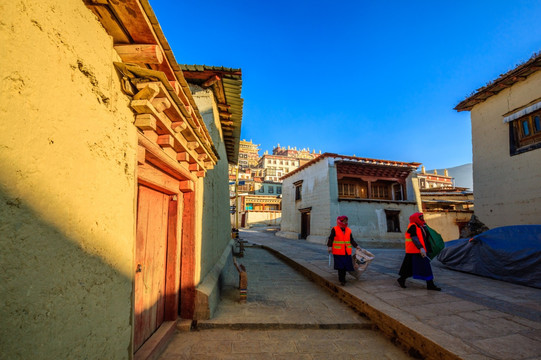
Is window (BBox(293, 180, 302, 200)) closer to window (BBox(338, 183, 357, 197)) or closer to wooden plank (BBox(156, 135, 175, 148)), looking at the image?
window (BBox(338, 183, 357, 197))

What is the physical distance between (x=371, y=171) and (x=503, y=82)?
375 inches

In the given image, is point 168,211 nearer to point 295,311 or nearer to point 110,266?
point 110,266

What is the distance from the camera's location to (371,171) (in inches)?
701

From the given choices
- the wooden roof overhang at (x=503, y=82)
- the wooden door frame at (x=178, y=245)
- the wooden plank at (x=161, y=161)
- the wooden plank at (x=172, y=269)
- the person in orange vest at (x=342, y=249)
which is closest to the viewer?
the wooden plank at (x=161, y=161)

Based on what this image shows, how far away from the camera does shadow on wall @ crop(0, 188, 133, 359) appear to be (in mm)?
999

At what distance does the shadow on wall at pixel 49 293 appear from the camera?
100 cm

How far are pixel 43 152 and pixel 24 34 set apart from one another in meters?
0.54

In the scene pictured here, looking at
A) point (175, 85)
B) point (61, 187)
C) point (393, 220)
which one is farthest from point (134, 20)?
Answer: point (393, 220)

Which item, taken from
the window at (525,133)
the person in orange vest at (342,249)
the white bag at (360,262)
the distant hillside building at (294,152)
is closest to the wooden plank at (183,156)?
the person in orange vest at (342,249)

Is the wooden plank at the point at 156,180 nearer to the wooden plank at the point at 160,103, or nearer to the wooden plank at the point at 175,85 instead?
the wooden plank at the point at 160,103

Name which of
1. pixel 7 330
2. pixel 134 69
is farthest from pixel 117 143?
A: pixel 7 330

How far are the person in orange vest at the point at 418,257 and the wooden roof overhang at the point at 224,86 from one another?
15.8ft

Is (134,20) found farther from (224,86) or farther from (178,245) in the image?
(224,86)

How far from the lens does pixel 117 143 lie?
1.79 metres
